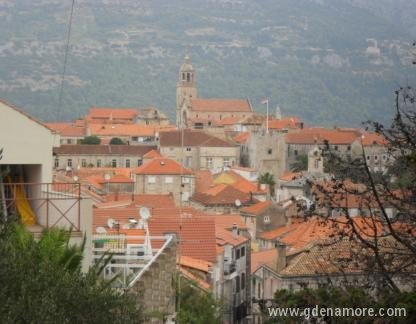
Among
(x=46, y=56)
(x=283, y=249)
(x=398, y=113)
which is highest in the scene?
(x=46, y=56)

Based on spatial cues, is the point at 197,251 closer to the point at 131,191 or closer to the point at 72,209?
the point at 72,209

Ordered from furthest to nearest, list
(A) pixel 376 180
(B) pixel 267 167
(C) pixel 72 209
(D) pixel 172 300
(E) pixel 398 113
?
(B) pixel 267 167 → (D) pixel 172 300 → (C) pixel 72 209 → (A) pixel 376 180 → (E) pixel 398 113

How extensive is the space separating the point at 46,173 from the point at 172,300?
8.28 feet

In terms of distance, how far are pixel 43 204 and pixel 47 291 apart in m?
3.19

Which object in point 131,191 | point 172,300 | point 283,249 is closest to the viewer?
point 172,300

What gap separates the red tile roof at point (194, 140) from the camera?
88.2 meters

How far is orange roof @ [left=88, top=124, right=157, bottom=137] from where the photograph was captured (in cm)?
10812

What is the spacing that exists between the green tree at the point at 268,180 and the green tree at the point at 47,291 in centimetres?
6557

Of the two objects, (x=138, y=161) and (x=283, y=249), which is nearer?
(x=283, y=249)

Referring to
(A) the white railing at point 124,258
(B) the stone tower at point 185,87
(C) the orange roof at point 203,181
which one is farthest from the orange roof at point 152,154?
(A) the white railing at point 124,258

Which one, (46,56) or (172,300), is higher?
(46,56)

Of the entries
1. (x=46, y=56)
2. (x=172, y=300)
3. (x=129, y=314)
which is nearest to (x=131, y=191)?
(x=172, y=300)

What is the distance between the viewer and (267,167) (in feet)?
286

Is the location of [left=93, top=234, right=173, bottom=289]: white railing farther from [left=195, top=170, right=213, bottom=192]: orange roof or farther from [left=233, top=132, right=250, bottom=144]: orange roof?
[left=233, top=132, right=250, bottom=144]: orange roof
